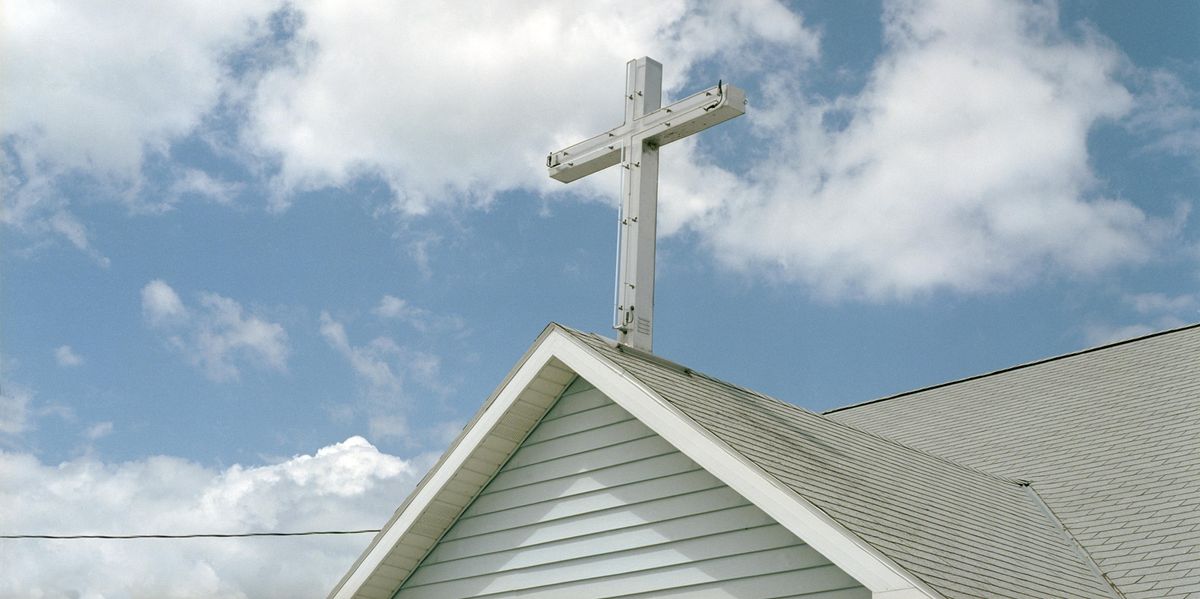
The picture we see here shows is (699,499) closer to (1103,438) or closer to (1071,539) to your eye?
(1071,539)

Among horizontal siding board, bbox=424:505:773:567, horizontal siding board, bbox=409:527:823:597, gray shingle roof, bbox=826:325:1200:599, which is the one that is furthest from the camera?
gray shingle roof, bbox=826:325:1200:599

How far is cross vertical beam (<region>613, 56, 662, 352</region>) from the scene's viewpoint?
10680 millimetres

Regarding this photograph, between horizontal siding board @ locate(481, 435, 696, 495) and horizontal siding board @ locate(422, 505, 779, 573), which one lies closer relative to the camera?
horizontal siding board @ locate(422, 505, 779, 573)

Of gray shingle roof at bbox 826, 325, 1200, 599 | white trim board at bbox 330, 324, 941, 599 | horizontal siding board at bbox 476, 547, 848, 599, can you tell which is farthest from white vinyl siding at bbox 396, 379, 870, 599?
gray shingle roof at bbox 826, 325, 1200, 599

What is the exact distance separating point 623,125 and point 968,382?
8546mm

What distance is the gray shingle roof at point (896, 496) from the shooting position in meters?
8.46

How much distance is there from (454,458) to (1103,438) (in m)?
7.47

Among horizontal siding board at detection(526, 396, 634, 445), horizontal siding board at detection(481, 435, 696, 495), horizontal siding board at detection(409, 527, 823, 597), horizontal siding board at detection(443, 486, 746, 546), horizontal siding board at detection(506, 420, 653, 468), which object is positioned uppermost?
horizontal siding board at detection(526, 396, 634, 445)

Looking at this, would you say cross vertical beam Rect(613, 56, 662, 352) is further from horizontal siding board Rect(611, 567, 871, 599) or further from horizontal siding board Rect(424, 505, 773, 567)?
horizontal siding board Rect(611, 567, 871, 599)

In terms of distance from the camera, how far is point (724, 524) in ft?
29.9

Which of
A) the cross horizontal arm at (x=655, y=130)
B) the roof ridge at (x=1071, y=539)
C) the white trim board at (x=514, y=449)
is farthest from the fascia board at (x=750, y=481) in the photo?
the roof ridge at (x=1071, y=539)

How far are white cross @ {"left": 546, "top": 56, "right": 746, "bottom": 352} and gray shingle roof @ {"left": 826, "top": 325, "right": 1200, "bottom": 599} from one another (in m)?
4.55

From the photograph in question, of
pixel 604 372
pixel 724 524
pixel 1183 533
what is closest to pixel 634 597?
pixel 724 524

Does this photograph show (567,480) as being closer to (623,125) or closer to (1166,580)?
(623,125)
